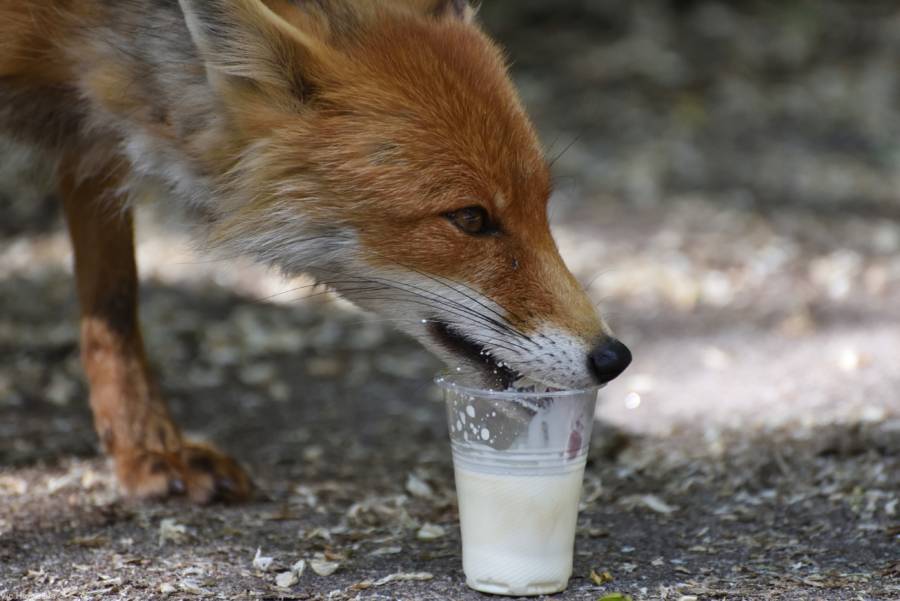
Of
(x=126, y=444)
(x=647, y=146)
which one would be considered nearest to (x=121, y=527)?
(x=126, y=444)

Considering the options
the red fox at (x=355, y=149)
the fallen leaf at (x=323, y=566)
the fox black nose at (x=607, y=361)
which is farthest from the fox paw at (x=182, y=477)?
the fox black nose at (x=607, y=361)

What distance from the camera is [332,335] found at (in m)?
7.04

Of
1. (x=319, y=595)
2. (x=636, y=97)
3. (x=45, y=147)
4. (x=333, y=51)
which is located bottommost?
(x=319, y=595)

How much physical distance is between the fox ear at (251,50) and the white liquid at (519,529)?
1.34 meters

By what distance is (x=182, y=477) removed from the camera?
4449 mm

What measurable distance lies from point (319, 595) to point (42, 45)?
6.93 ft

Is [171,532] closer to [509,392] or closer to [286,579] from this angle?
[286,579]

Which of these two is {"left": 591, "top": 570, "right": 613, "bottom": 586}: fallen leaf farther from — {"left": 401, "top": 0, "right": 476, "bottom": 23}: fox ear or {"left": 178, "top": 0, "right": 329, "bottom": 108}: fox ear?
{"left": 401, "top": 0, "right": 476, "bottom": 23}: fox ear

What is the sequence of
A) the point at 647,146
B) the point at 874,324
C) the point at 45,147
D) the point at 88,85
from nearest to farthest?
the point at 88,85, the point at 45,147, the point at 874,324, the point at 647,146

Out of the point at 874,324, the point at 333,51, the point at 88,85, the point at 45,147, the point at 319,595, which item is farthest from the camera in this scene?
the point at 874,324

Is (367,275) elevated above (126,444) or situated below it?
above

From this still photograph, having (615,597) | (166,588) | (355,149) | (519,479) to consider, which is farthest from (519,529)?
(355,149)

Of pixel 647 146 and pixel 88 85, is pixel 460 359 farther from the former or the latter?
pixel 647 146

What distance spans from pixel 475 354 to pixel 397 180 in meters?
0.61
